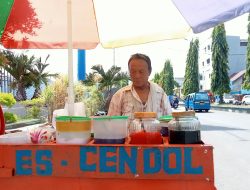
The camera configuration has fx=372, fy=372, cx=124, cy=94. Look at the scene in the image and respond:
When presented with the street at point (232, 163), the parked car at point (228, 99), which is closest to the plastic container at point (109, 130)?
the street at point (232, 163)

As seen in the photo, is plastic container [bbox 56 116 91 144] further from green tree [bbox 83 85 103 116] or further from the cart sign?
green tree [bbox 83 85 103 116]

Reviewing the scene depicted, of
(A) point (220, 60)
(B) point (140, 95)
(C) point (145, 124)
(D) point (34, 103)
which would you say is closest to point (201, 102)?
(A) point (220, 60)

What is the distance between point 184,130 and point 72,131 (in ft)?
1.90

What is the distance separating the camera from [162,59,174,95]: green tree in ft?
294

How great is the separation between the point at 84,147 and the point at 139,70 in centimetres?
138

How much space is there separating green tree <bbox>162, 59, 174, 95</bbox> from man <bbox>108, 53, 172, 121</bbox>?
85195 millimetres

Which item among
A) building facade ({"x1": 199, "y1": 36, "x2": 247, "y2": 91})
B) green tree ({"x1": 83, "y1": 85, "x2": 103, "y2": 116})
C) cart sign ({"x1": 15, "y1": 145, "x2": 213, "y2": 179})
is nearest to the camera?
cart sign ({"x1": 15, "y1": 145, "x2": 213, "y2": 179})

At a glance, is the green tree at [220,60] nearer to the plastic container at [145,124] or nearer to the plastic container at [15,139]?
the plastic container at [145,124]

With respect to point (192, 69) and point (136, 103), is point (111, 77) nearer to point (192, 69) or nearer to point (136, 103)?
point (136, 103)

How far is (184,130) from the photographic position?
1883 millimetres

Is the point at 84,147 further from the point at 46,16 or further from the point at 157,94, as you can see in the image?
the point at 46,16

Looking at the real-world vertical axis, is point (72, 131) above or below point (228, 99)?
below

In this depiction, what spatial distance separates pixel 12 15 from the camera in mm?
4078

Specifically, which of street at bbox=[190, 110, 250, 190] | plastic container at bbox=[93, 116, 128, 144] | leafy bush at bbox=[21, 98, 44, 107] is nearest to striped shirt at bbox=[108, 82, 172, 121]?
street at bbox=[190, 110, 250, 190]
